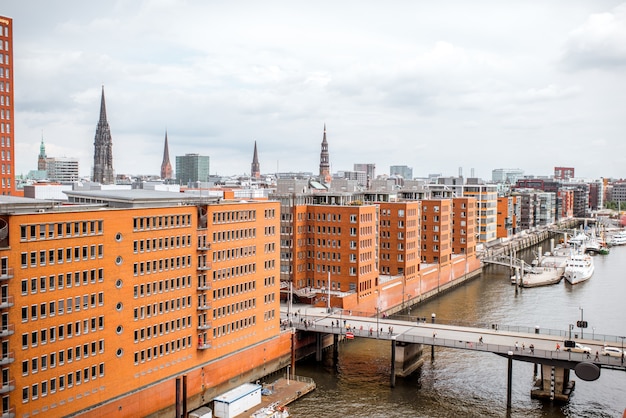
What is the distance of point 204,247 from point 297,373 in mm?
19881

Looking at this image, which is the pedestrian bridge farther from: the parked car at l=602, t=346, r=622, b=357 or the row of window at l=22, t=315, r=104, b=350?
the row of window at l=22, t=315, r=104, b=350

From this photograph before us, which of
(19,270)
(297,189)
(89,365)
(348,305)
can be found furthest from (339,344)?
(19,270)

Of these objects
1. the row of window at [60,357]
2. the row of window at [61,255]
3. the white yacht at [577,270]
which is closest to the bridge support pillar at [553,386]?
the row of window at [60,357]

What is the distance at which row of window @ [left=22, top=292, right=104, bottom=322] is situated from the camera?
51.0 meters

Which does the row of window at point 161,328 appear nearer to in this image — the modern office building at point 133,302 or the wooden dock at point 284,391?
the modern office building at point 133,302

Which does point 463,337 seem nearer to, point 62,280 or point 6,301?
point 62,280

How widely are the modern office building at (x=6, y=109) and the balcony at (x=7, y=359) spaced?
176 feet

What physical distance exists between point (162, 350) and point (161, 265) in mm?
7866

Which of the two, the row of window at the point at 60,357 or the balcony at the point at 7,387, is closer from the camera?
the balcony at the point at 7,387

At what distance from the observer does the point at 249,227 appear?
75688 millimetres

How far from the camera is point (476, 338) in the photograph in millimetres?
76562

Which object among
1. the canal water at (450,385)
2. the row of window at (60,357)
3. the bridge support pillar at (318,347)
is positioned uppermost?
the row of window at (60,357)

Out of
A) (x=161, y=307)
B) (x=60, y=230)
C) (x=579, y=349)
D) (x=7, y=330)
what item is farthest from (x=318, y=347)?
(x=7, y=330)

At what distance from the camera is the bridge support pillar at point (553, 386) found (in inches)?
2717
